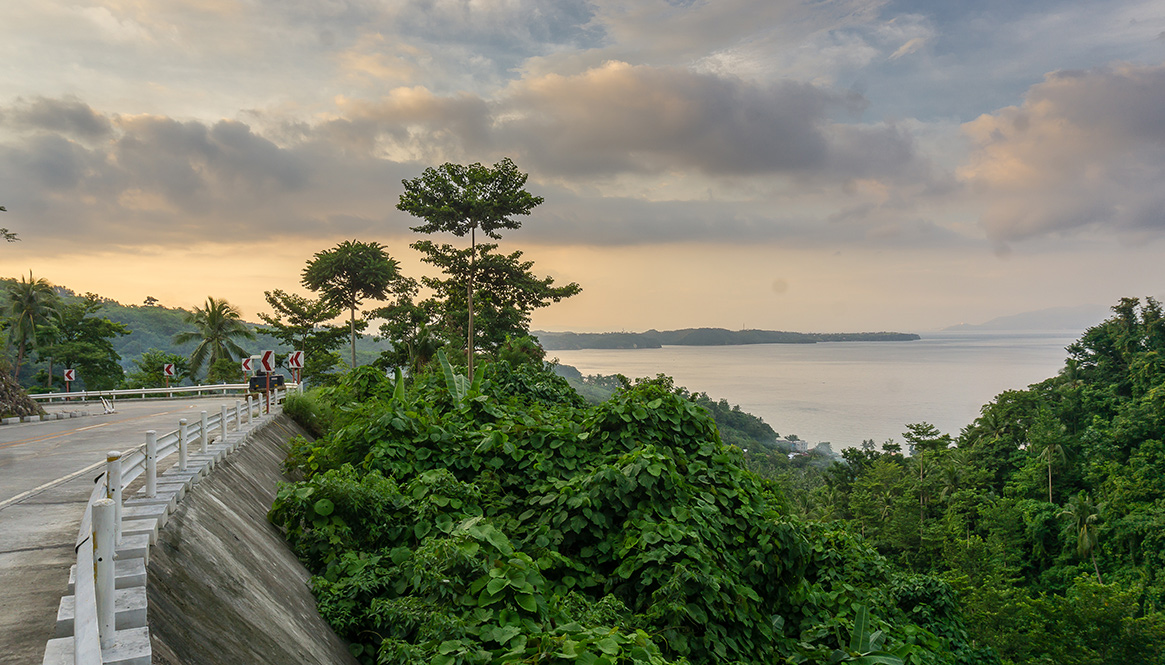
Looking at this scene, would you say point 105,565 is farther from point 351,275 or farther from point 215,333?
point 215,333

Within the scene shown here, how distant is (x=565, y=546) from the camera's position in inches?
303

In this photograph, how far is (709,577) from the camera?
21.7 feet

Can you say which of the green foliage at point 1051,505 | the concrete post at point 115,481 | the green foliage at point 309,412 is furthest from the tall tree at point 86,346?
the green foliage at point 1051,505

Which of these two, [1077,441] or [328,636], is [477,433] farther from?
[1077,441]

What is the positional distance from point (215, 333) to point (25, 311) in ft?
40.5

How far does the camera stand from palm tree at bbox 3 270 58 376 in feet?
156

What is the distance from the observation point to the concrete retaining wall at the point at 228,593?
4.29 meters

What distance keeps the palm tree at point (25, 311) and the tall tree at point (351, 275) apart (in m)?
19.4

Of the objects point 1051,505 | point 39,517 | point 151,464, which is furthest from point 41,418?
point 1051,505

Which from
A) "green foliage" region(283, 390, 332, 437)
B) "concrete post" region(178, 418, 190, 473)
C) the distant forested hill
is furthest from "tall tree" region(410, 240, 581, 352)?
the distant forested hill

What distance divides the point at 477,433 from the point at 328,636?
12.2 ft

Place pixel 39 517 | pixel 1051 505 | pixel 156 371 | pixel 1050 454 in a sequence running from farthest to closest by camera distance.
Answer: pixel 156 371, pixel 1050 454, pixel 1051 505, pixel 39 517

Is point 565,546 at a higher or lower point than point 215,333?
lower

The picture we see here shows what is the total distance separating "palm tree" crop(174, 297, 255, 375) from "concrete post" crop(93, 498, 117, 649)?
57.2m
